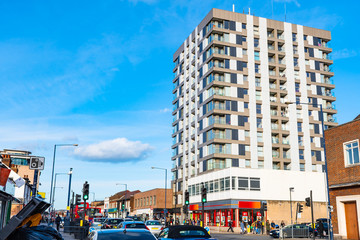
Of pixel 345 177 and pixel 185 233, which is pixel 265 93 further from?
pixel 185 233

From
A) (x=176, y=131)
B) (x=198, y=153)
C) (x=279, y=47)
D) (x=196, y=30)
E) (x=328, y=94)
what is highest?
(x=196, y=30)

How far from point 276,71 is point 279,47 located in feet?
17.7

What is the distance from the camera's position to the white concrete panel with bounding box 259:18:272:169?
211 feet

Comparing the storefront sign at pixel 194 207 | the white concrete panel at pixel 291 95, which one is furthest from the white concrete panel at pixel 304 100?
the storefront sign at pixel 194 207

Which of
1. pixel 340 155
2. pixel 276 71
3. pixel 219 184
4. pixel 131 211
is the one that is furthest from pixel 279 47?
pixel 131 211

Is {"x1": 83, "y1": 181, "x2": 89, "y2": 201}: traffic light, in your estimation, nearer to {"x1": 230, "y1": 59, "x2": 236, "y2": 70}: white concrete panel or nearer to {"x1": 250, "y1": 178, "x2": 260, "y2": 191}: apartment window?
{"x1": 250, "y1": 178, "x2": 260, "y2": 191}: apartment window

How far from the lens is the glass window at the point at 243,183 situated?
55.4m

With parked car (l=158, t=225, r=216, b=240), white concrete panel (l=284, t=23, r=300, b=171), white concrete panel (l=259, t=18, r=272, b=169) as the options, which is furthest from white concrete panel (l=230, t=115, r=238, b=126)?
parked car (l=158, t=225, r=216, b=240)

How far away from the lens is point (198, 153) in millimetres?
68000

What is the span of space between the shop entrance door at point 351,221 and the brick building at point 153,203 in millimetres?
53660

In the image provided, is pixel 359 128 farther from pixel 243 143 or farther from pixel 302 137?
pixel 302 137

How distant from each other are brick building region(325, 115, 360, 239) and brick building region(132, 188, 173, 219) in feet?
174

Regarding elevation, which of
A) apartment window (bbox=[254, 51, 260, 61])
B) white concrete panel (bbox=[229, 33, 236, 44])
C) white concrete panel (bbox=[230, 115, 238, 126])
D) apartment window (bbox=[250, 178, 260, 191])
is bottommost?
apartment window (bbox=[250, 178, 260, 191])

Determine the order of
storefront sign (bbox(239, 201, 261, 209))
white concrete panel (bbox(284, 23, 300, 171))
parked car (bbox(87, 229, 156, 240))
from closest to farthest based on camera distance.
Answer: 1. parked car (bbox(87, 229, 156, 240))
2. storefront sign (bbox(239, 201, 261, 209))
3. white concrete panel (bbox(284, 23, 300, 171))
